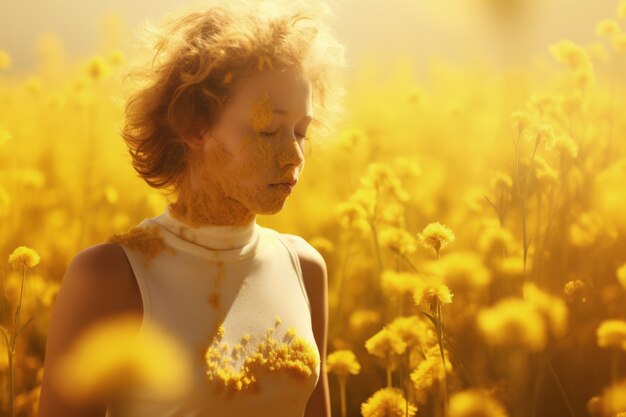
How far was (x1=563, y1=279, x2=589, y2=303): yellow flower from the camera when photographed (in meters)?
1.07

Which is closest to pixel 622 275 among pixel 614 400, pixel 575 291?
pixel 575 291

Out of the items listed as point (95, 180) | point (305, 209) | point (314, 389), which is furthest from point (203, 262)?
point (95, 180)

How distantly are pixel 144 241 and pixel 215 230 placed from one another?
0.08 metres

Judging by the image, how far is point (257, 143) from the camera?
0.83 meters

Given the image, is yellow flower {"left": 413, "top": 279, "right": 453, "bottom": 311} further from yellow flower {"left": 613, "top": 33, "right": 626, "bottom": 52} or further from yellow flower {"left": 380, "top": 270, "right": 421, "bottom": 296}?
yellow flower {"left": 613, "top": 33, "right": 626, "bottom": 52}

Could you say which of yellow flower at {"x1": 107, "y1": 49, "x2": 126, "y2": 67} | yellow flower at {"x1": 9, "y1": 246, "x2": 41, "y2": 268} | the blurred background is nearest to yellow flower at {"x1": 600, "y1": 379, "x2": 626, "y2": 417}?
the blurred background

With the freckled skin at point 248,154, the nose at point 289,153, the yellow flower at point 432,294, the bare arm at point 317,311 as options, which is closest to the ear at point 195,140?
the freckled skin at point 248,154

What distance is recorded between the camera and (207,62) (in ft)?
2.75

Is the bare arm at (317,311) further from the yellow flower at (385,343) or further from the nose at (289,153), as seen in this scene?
the nose at (289,153)

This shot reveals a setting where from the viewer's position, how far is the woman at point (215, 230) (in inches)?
31.2

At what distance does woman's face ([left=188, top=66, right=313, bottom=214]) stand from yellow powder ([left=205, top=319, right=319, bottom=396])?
0.54 feet

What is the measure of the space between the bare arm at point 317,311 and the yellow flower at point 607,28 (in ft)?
2.52

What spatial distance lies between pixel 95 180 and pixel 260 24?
86 cm

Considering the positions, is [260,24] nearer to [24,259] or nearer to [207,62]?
[207,62]
